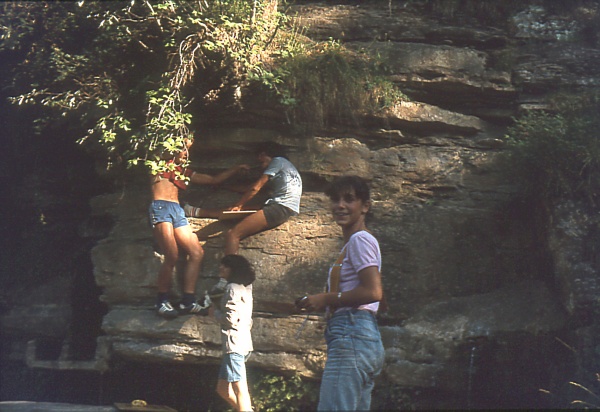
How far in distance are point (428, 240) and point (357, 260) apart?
398cm

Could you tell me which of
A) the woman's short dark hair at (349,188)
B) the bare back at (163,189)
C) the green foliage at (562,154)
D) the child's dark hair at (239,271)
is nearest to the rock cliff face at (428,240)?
the green foliage at (562,154)

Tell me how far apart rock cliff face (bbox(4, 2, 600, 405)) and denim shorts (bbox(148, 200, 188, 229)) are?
34cm

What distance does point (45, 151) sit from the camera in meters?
10.4

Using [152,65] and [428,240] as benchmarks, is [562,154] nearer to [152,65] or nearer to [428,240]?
[428,240]

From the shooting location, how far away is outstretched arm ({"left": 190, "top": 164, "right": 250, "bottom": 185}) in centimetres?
801

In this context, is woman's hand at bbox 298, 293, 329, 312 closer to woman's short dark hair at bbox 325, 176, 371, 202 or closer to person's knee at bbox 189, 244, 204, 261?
woman's short dark hair at bbox 325, 176, 371, 202

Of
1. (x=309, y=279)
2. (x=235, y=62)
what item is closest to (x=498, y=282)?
(x=309, y=279)

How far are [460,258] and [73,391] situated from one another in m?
5.02

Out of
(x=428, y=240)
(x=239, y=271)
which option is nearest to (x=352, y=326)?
Answer: (x=239, y=271)

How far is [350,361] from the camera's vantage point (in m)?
3.84

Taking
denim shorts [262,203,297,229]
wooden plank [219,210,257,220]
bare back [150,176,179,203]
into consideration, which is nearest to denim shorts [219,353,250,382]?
denim shorts [262,203,297,229]

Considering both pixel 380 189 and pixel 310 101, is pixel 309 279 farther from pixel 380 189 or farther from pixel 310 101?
pixel 310 101

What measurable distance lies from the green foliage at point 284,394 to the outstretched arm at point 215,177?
2.18m

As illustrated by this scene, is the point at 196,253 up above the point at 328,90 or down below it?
below
